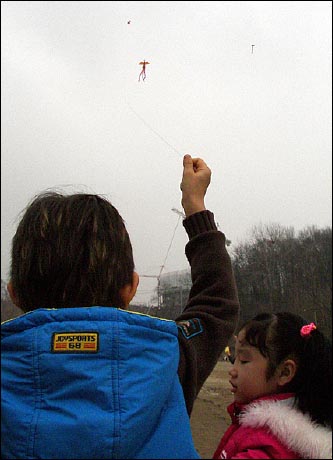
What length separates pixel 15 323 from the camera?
129 centimetres

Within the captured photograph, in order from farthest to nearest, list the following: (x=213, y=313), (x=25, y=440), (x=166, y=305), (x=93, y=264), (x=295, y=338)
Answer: (x=166, y=305)
(x=295, y=338)
(x=213, y=313)
(x=93, y=264)
(x=25, y=440)

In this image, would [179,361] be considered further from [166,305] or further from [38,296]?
[166,305]

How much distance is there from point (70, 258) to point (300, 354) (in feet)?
3.94

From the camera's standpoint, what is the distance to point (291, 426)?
1737mm

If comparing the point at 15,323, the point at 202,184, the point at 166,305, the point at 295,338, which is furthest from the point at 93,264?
the point at 166,305

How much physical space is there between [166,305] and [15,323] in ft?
6.20

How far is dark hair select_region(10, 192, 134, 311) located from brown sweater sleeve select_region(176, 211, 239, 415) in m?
0.23

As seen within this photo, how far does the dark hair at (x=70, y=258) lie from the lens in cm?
143

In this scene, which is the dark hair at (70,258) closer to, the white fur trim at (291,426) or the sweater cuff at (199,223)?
the sweater cuff at (199,223)

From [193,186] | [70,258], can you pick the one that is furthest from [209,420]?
[70,258]

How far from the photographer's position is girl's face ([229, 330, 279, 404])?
2.13m

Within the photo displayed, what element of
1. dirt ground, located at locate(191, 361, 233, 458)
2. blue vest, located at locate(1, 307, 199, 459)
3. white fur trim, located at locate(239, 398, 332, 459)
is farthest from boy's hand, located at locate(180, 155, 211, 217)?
dirt ground, located at locate(191, 361, 233, 458)

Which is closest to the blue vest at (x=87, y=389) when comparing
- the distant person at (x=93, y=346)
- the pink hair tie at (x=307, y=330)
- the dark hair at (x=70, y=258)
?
the distant person at (x=93, y=346)

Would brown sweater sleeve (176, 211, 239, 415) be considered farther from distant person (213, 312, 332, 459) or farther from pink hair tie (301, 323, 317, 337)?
pink hair tie (301, 323, 317, 337)
